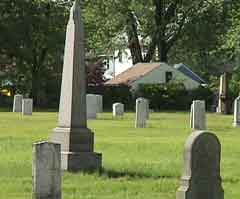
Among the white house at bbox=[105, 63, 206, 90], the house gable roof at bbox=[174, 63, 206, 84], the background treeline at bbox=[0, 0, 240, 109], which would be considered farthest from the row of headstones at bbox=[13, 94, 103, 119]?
the house gable roof at bbox=[174, 63, 206, 84]

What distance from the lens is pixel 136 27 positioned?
70.5 metres

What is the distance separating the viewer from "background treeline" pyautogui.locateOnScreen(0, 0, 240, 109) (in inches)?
2424

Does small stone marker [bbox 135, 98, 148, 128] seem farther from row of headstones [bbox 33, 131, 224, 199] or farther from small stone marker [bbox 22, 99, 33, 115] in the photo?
row of headstones [bbox 33, 131, 224, 199]

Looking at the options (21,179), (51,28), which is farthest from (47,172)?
(51,28)

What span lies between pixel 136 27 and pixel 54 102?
37.0ft

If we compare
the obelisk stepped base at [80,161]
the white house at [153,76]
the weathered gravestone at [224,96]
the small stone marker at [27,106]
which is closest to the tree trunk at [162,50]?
the white house at [153,76]

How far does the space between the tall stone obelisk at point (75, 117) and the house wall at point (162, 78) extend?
168 ft

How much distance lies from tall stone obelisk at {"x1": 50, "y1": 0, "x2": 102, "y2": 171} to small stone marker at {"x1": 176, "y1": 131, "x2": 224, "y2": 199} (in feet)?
17.4

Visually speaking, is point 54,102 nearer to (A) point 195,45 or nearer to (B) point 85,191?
(A) point 195,45

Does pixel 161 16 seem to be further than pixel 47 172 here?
Yes

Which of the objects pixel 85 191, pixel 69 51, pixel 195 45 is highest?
pixel 195 45

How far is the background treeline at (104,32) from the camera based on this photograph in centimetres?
6156

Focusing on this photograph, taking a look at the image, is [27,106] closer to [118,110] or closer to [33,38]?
[118,110]

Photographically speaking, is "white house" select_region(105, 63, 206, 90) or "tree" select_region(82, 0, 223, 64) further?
"white house" select_region(105, 63, 206, 90)
